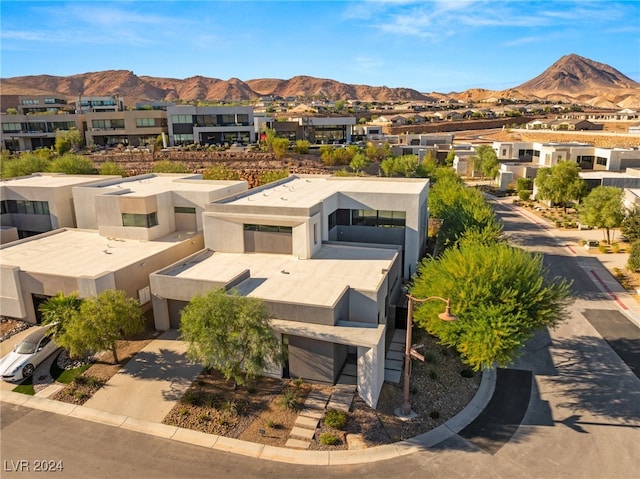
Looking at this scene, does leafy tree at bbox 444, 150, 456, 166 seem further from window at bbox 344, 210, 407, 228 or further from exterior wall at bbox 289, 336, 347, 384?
exterior wall at bbox 289, 336, 347, 384

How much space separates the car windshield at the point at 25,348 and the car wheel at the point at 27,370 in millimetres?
757

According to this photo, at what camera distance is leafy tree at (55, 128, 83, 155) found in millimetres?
77750

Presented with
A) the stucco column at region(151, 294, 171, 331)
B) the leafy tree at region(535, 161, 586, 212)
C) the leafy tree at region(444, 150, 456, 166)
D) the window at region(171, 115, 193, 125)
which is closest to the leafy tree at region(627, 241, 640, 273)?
the leafy tree at region(535, 161, 586, 212)

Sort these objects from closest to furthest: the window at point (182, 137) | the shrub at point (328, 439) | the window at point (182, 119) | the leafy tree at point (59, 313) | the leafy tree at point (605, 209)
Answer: the shrub at point (328, 439), the leafy tree at point (59, 313), the leafy tree at point (605, 209), the window at point (182, 119), the window at point (182, 137)

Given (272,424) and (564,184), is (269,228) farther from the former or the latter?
(564,184)

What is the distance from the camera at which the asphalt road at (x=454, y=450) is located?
54.1ft

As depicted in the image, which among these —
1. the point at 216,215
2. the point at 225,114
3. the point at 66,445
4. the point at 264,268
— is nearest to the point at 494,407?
the point at 264,268

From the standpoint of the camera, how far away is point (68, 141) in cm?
8050

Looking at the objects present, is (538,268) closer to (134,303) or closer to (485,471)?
(485,471)

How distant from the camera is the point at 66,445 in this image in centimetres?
1797

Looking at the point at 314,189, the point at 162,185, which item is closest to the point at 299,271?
the point at 314,189

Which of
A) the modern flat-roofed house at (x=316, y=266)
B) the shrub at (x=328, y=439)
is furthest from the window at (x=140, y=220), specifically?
the shrub at (x=328, y=439)

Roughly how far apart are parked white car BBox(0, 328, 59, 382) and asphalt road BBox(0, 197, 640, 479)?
1890mm

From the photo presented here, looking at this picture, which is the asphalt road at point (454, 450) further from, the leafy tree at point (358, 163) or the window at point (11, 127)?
the window at point (11, 127)
